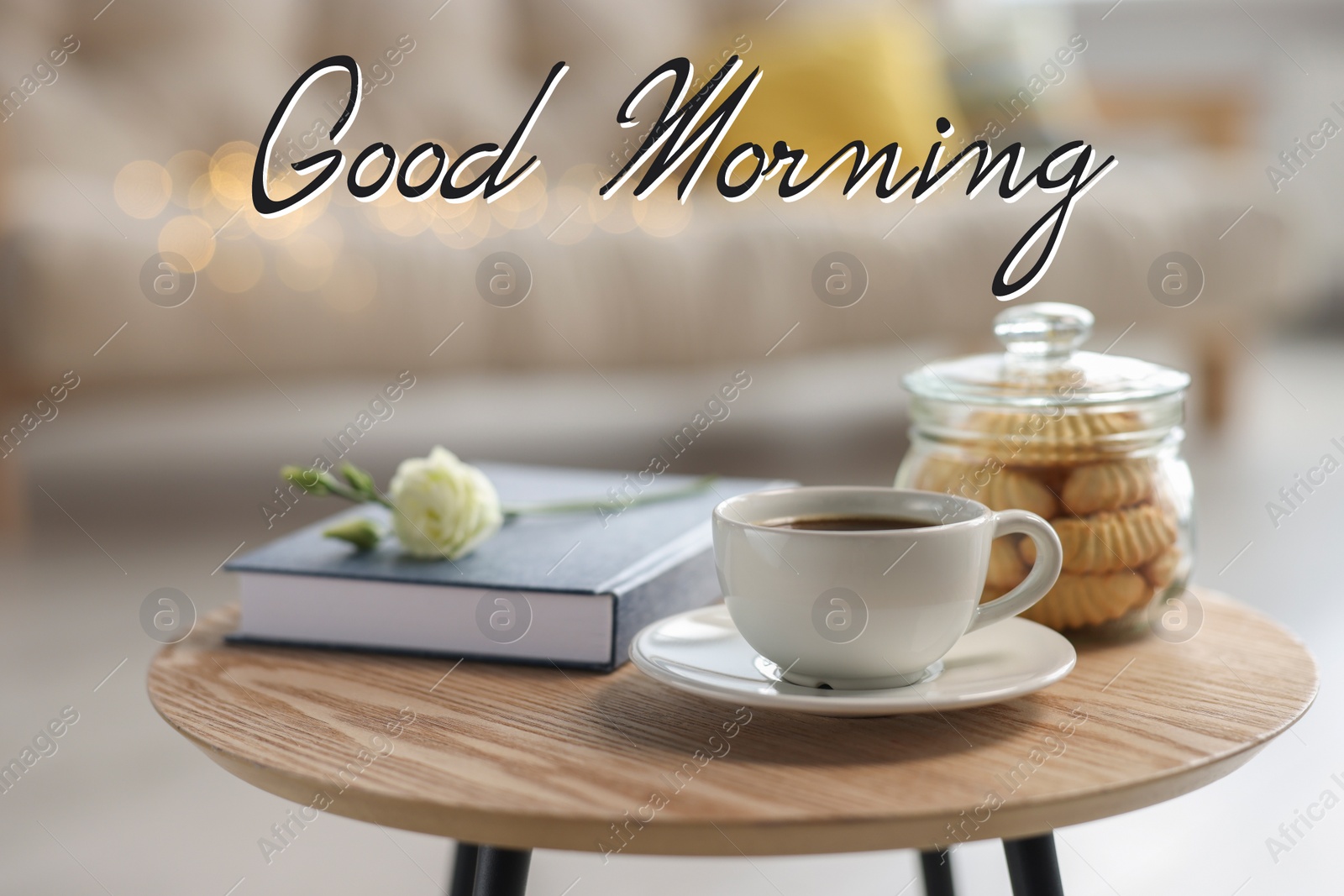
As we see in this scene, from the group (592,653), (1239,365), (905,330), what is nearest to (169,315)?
(905,330)

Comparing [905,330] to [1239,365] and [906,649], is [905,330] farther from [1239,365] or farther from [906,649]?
[906,649]

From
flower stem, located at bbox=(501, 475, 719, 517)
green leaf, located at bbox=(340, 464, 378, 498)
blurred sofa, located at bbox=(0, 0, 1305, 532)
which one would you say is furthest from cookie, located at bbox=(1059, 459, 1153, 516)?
blurred sofa, located at bbox=(0, 0, 1305, 532)

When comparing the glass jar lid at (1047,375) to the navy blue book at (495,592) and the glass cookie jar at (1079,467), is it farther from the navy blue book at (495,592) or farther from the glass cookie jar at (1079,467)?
the navy blue book at (495,592)

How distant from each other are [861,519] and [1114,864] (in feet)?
2.06

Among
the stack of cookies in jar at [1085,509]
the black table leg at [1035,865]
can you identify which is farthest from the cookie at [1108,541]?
the black table leg at [1035,865]

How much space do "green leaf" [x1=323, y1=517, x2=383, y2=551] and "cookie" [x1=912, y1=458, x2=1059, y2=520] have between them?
291 mm

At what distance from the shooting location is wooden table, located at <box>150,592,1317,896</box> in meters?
0.40

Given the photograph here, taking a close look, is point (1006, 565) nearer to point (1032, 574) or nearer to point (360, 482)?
point (1032, 574)

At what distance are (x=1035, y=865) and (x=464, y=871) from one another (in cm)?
36

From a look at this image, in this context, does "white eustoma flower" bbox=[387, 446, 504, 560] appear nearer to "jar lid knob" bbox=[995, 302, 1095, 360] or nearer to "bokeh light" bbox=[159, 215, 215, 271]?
"jar lid knob" bbox=[995, 302, 1095, 360]

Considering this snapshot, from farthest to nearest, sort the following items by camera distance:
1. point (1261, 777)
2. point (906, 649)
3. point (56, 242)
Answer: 1. point (56, 242)
2. point (1261, 777)
3. point (906, 649)

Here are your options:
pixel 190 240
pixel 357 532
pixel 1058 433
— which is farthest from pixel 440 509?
pixel 190 240

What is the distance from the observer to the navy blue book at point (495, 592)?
0.56 m

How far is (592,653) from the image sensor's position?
1.84ft
